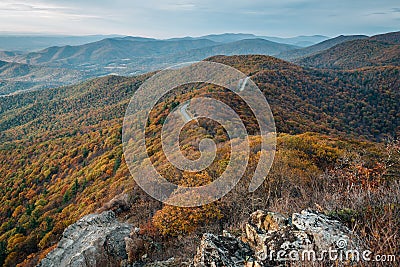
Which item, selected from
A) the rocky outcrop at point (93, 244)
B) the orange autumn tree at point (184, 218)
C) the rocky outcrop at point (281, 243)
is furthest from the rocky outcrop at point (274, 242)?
the rocky outcrop at point (93, 244)

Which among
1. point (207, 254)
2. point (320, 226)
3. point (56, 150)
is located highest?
point (320, 226)

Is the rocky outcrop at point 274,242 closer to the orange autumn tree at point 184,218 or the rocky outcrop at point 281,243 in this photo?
Result: the rocky outcrop at point 281,243

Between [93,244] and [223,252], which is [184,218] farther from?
[223,252]

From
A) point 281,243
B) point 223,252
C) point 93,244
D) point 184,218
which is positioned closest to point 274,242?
point 281,243

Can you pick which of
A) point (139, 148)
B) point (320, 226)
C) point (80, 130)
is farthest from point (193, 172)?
point (80, 130)

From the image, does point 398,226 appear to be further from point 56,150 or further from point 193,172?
point 56,150

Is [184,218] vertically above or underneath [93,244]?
above
